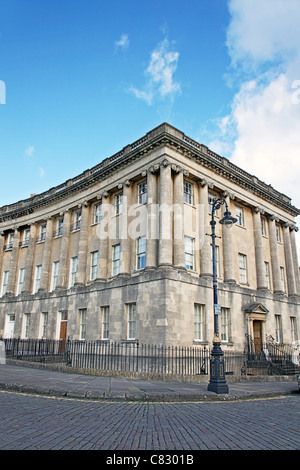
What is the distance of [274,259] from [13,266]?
24408mm

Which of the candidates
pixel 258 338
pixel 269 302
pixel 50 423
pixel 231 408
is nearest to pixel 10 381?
pixel 50 423

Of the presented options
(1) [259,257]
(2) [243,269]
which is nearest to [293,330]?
(1) [259,257]

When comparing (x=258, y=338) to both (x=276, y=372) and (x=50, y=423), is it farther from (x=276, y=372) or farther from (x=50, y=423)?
(x=50, y=423)

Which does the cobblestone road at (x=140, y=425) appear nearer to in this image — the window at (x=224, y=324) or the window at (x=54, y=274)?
the window at (x=224, y=324)

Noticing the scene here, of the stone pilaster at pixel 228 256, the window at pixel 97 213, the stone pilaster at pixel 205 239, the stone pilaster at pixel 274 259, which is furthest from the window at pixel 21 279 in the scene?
the stone pilaster at pixel 274 259

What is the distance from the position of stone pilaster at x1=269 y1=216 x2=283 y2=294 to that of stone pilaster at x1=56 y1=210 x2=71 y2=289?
17220 millimetres

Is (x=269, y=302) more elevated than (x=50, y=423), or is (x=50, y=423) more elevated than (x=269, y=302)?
(x=269, y=302)

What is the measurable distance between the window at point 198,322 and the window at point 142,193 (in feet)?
25.1

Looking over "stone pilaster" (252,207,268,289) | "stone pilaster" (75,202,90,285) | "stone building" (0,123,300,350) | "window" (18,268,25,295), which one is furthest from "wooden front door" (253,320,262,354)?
"window" (18,268,25,295)

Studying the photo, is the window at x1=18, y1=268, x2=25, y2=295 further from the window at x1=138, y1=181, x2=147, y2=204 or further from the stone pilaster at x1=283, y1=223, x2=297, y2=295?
the stone pilaster at x1=283, y1=223, x2=297, y2=295

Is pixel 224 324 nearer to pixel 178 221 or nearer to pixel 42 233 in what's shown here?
pixel 178 221

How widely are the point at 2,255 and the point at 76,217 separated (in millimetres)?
11981
